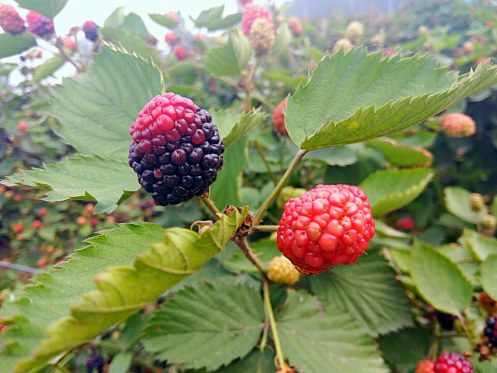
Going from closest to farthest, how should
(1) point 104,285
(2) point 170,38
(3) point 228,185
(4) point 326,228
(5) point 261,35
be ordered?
(1) point 104,285
(4) point 326,228
(3) point 228,185
(5) point 261,35
(2) point 170,38

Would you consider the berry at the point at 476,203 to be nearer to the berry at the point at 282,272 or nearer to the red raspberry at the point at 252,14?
the berry at the point at 282,272

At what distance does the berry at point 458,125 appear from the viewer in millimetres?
1275

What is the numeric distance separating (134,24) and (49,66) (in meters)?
0.48

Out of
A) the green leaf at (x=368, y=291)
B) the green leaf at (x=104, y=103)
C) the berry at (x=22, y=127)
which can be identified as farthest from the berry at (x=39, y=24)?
the green leaf at (x=368, y=291)

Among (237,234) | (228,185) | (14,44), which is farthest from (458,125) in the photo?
(14,44)

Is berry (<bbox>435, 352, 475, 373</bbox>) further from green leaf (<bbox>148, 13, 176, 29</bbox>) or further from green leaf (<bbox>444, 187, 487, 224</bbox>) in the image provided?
green leaf (<bbox>148, 13, 176, 29</bbox>)

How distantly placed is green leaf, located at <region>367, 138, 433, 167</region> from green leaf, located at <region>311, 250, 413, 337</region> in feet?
1.40

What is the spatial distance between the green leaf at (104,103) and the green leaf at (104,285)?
34 cm

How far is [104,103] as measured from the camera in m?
0.78

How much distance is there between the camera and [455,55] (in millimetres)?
2201

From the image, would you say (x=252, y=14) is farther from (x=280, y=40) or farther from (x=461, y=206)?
(x=461, y=206)

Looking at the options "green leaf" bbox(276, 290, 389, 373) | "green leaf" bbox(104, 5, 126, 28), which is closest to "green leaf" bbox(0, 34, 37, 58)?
"green leaf" bbox(104, 5, 126, 28)

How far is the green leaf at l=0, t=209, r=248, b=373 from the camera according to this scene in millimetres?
292

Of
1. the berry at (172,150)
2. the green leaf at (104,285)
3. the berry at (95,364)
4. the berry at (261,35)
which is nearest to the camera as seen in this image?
the green leaf at (104,285)
